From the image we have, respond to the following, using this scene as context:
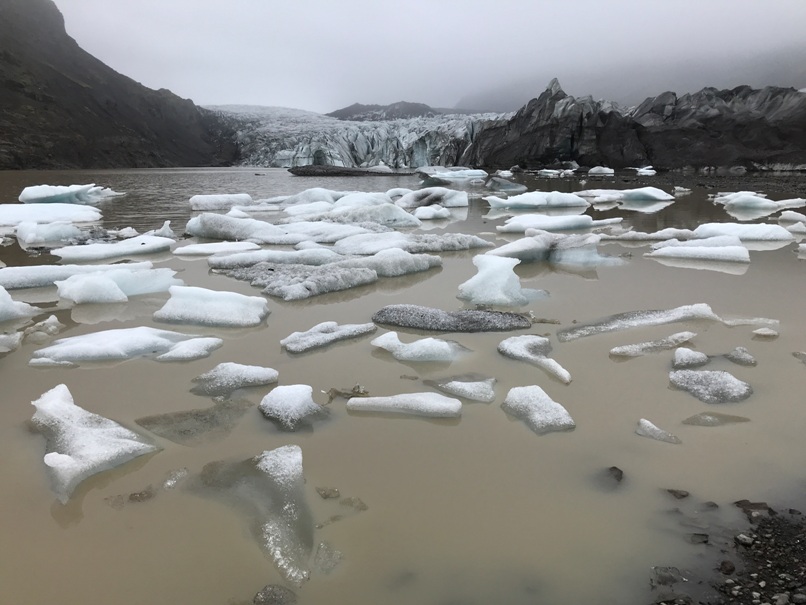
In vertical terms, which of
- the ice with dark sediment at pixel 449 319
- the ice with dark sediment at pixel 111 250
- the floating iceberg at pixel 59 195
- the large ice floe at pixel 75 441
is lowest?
the floating iceberg at pixel 59 195

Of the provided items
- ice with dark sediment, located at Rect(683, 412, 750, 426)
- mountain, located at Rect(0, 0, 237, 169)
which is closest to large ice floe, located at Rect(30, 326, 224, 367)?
ice with dark sediment, located at Rect(683, 412, 750, 426)

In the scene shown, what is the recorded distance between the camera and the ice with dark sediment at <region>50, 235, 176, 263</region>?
5145mm

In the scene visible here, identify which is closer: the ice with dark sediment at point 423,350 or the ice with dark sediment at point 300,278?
the ice with dark sediment at point 423,350

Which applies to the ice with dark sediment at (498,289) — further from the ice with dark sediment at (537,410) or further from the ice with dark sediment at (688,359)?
the ice with dark sediment at (537,410)

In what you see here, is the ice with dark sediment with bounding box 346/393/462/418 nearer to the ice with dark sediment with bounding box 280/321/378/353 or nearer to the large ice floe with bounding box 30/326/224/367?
the ice with dark sediment with bounding box 280/321/378/353

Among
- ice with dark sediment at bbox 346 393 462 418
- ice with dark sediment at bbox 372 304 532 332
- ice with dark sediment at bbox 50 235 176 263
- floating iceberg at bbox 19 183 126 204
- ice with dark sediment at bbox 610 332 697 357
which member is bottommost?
floating iceberg at bbox 19 183 126 204

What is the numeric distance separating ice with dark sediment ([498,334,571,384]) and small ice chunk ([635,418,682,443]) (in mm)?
441

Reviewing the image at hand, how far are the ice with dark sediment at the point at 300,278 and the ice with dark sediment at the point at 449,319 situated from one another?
751 millimetres

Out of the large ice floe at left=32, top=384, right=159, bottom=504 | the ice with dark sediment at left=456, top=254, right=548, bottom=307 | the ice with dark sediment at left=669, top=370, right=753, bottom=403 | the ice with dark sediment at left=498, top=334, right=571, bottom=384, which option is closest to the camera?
the large ice floe at left=32, top=384, right=159, bottom=504

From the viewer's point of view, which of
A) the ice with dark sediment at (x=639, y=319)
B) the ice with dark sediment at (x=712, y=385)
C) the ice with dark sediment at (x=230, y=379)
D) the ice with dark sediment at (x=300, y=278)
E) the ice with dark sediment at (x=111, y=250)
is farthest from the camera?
the ice with dark sediment at (x=111, y=250)

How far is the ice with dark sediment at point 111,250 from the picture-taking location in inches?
203

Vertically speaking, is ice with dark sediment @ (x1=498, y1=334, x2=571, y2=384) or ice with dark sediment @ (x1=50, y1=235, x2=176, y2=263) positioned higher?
ice with dark sediment @ (x1=498, y1=334, x2=571, y2=384)

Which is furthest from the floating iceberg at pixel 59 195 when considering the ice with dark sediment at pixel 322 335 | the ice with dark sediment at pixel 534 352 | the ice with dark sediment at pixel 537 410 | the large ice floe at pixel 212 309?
the ice with dark sediment at pixel 537 410

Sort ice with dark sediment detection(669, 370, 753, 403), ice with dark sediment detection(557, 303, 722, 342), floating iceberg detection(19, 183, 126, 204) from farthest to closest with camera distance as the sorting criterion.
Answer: floating iceberg detection(19, 183, 126, 204) → ice with dark sediment detection(557, 303, 722, 342) → ice with dark sediment detection(669, 370, 753, 403)
